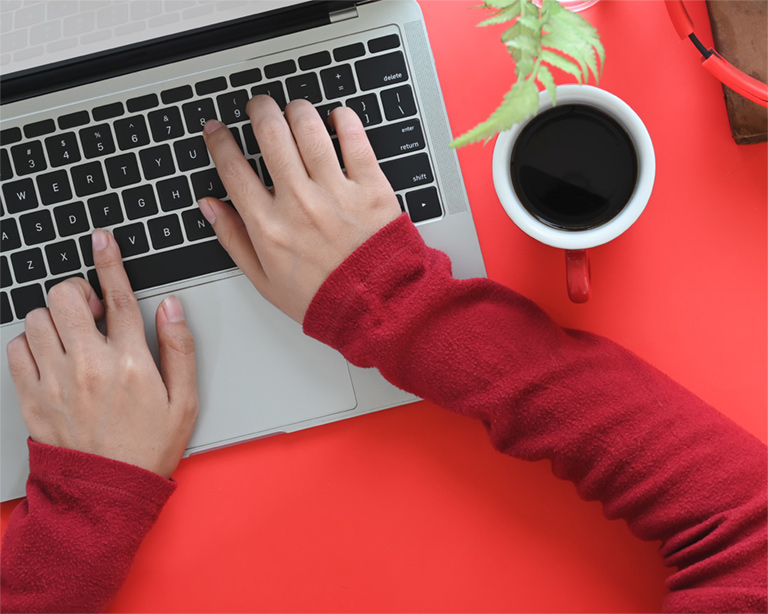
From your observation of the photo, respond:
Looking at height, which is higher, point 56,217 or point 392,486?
point 56,217

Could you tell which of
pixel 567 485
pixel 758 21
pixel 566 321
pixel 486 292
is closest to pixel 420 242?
pixel 486 292

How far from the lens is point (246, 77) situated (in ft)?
1.78

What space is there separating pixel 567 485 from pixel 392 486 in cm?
18

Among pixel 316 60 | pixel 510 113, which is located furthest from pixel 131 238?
pixel 510 113

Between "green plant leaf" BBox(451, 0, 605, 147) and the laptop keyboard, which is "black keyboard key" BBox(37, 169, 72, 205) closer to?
the laptop keyboard

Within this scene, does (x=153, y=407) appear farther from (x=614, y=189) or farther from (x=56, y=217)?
(x=614, y=189)

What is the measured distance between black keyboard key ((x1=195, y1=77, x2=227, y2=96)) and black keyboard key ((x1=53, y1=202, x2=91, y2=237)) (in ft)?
0.52

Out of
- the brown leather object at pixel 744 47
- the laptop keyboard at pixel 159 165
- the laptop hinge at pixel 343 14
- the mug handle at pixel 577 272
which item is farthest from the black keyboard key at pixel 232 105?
the brown leather object at pixel 744 47

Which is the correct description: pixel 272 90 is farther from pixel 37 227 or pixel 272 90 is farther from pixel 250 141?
pixel 37 227

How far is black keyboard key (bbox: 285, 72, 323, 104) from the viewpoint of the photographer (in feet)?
1.77

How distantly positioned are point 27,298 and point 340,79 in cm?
37

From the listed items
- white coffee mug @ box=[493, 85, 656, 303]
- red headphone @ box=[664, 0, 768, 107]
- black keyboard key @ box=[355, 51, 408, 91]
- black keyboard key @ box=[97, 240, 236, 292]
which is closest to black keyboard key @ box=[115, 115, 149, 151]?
black keyboard key @ box=[97, 240, 236, 292]

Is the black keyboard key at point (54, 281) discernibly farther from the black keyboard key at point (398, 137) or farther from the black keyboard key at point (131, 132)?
the black keyboard key at point (398, 137)

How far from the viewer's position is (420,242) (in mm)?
518
